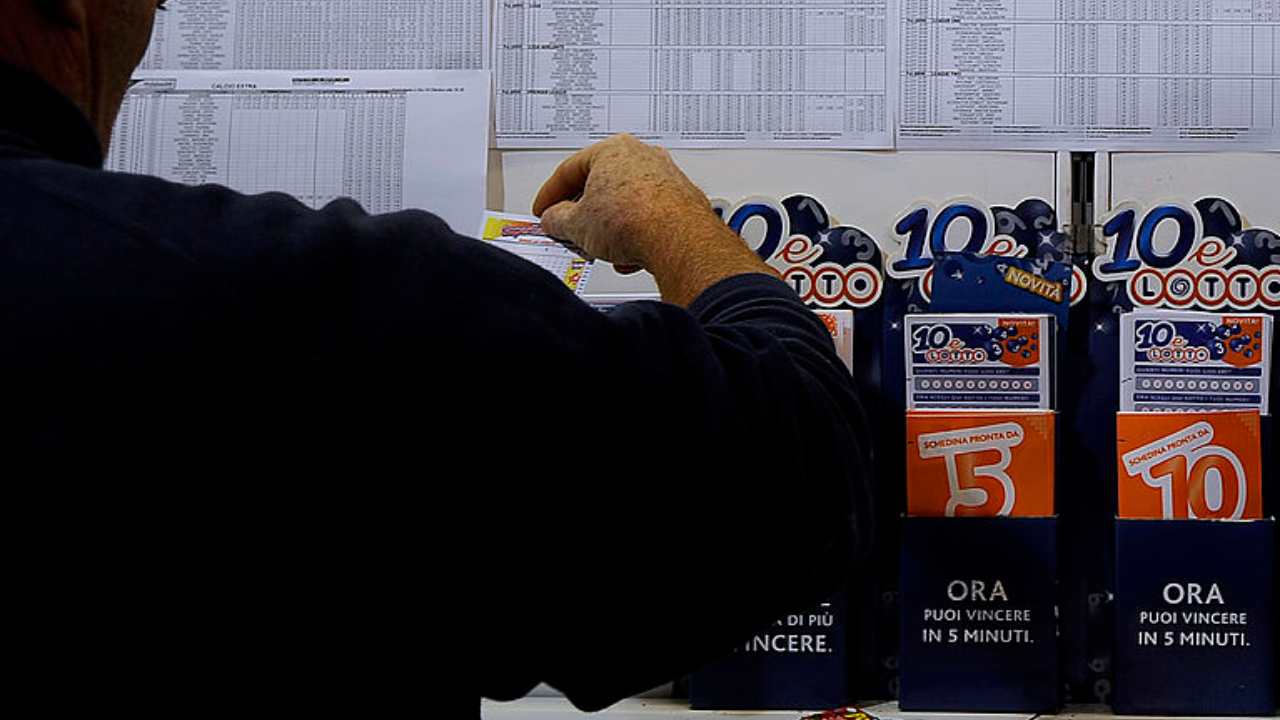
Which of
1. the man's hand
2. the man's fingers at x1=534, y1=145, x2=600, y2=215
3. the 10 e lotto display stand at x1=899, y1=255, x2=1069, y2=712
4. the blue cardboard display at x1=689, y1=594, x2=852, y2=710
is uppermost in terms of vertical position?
the man's fingers at x1=534, y1=145, x2=600, y2=215

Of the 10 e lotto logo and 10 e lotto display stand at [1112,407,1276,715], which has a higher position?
the 10 e lotto logo

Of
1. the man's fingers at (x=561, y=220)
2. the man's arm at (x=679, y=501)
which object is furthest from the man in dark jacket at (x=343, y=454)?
the man's fingers at (x=561, y=220)

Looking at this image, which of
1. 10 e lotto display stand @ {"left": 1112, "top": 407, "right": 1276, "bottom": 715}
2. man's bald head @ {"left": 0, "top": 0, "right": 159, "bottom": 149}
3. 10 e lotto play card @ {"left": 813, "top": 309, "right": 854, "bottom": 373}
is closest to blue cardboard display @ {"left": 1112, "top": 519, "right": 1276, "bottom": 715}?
10 e lotto display stand @ {"left": 1112, "top": 407, "right": 1276, "bottom": 715}

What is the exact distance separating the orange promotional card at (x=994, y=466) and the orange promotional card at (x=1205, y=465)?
2.9 inches

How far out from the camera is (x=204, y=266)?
51 centimetres

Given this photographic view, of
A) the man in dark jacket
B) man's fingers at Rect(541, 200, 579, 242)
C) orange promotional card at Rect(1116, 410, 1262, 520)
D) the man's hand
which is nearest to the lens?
the man in dark jacket

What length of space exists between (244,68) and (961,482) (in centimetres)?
79

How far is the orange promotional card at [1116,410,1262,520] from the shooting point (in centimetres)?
100

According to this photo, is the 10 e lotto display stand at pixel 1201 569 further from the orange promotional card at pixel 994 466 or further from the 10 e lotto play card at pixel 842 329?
the 10 e lotto play card at pixel 842 329

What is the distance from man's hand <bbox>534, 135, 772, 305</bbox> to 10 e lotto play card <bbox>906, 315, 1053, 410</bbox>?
10.8 inches

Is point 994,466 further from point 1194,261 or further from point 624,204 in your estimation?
point 624,204

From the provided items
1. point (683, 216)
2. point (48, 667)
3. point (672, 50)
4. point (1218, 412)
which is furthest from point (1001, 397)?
point (48, 667)

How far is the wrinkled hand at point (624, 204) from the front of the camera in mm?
806

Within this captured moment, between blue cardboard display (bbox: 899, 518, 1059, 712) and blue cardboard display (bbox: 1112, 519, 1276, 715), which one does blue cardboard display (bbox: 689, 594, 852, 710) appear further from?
blue cardboard display (bbox: 1112, 519, 1276, 715)
